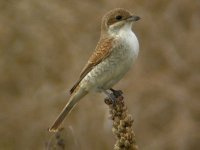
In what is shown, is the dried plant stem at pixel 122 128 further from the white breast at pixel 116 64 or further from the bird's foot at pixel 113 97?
the white breast at pixel 116 64

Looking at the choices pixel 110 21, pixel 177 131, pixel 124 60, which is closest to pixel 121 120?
pixel 124 60

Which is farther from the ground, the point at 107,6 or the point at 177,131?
the point at 107,6

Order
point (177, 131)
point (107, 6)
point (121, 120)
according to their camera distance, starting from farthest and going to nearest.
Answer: point (107, 6) < point (177, 131) < point (121, 120)

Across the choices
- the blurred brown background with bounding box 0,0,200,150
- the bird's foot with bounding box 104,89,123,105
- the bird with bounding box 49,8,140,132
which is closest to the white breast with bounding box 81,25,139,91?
the bird with bounding box 49,8,140,132

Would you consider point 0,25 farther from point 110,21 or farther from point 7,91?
point 110,21

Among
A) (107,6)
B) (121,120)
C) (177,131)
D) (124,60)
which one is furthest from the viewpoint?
(107,6)

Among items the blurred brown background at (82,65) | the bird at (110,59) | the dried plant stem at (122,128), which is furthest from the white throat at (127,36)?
the blurred brown background at (82,65)
